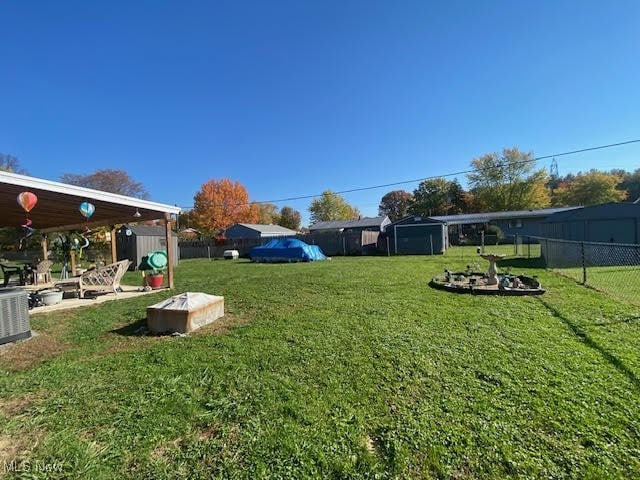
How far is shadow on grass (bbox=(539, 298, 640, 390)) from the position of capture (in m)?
2.94

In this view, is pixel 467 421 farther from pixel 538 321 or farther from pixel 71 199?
pixel 71 199

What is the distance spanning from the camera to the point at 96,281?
852cm

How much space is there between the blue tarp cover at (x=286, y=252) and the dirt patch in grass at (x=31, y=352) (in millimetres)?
13509

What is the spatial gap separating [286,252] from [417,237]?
8250 millimetres

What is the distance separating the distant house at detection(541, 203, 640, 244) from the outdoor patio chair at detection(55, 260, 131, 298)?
1747cm

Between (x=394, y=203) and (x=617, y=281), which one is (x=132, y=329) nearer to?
(x=617, y=281)

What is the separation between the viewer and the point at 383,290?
763cm

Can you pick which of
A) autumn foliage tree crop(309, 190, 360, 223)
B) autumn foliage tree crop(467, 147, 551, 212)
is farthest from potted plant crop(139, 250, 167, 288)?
autumn foliage tree crop(309, 190, 360, 223)

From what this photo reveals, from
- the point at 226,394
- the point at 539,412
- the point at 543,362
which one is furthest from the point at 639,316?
the point at 226,394

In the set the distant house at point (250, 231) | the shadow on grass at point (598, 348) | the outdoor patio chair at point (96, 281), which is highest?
the distant house at point (250, 231)

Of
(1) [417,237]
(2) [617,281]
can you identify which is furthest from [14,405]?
(1) [417,237]

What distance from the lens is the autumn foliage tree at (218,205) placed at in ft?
127

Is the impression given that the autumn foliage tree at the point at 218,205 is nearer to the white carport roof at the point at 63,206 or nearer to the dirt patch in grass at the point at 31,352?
the white carport roof at the point at 63,206

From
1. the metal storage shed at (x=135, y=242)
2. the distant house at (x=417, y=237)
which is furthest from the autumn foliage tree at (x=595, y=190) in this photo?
the metal storage shed at (x=135, y=242)
